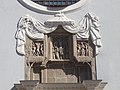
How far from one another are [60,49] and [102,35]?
123 centimetres

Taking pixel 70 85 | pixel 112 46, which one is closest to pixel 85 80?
pixel 70 85

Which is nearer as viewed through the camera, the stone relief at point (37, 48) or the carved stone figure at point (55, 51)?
the stone relief at point (37, 48)

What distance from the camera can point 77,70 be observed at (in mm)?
13727

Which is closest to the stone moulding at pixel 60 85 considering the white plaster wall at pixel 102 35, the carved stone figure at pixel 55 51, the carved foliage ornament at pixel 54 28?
the white plaster wall at pixel 102 35

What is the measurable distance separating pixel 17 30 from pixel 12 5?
768mm

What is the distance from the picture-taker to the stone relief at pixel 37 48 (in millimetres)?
13648

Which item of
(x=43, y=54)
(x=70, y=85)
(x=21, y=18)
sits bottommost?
(x=70, y=85)

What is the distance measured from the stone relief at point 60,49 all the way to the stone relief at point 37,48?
1.23 ft

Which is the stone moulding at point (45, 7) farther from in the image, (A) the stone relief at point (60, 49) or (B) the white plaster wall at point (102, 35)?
(A) the stone relief at point (60, 49)

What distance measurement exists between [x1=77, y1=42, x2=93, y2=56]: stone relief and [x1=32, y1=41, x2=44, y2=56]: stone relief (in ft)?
3.37

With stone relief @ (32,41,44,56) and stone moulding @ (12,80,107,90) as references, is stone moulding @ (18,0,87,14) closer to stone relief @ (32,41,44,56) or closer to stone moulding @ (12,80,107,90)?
stone relief @ (32,41,44,56)

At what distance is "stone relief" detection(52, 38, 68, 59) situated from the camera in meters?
13.8

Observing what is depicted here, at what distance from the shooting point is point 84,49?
13.8 metres

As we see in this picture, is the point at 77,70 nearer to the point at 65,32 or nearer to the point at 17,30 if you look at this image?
the point at 65,32
